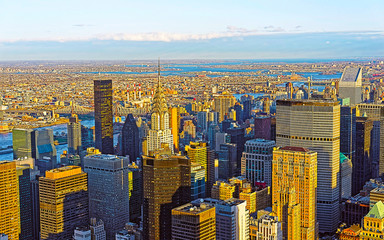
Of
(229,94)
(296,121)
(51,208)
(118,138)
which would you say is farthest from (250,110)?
(51,208)

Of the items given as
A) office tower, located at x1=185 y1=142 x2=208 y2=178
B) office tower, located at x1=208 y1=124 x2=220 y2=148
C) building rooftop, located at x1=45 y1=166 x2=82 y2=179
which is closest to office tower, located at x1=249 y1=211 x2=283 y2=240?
building rooftop, located at x1=45 y1=166 x2=82 y2=179

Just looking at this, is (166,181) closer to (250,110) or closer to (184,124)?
(184,124)

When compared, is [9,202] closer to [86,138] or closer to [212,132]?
[86,138]

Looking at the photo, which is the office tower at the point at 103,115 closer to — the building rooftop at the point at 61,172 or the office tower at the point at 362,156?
the building rooftop at the point at 61,172

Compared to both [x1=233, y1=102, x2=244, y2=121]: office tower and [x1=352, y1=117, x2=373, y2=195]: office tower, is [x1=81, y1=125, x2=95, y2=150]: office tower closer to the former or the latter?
[x1=233, y1=102, x2=244, y2=121]: office tower

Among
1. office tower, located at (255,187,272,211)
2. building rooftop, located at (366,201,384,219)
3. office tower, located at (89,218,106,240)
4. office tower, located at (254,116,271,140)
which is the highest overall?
office tower, located at (254,116,271,140)

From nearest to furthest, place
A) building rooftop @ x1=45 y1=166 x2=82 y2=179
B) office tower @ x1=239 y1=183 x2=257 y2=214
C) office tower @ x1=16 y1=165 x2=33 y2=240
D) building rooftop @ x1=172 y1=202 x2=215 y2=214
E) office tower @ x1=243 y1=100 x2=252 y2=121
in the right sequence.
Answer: building rooftop @ x1=172 y1=202 x2=215 y2=214
building rooftop @ x1=45 y1=166 x2=82 y2=179
office tower @ x1=239 y1=183 x2=257 y2=214
office tower @ x1=16 y1=165 x2=33 y2=240
office tower @ x1=243 y1=100 x2=252 y2=121
